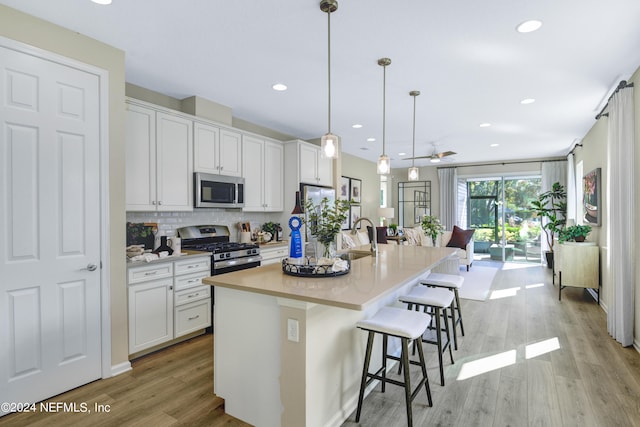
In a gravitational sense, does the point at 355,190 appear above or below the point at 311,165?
below

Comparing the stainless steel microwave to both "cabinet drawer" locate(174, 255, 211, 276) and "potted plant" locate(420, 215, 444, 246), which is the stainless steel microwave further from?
"potted plant" locate(420, 215, 444, 246)

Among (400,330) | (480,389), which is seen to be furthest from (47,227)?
(480,389)

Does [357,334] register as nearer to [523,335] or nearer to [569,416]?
[569,416]

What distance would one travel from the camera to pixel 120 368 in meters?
2.71

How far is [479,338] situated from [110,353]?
3.39 m

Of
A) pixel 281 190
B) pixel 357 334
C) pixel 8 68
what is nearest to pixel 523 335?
pixel 357 334

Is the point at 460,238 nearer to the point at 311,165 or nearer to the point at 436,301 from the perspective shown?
the point at 311,165

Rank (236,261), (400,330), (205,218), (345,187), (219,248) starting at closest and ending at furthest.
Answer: (400,330)
(219,248)
(236,261)
(205,218)
(345,187)

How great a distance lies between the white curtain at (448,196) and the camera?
347 inches

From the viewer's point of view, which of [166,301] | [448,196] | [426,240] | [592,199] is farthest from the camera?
[448,196]

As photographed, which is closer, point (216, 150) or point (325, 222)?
point (325, 222)

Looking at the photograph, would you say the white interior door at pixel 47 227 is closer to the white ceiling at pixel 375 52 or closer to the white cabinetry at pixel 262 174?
the white ceiling at pixel 375 52

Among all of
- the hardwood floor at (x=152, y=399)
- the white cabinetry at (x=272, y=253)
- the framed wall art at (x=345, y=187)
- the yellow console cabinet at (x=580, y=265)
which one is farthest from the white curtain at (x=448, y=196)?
the hardwood floor at (x=152, y=399)

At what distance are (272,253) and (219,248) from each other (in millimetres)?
872
